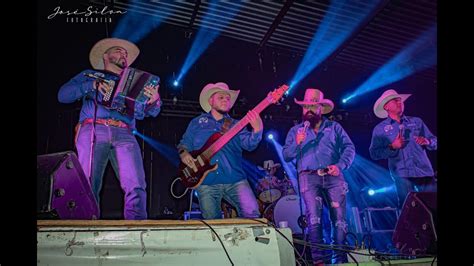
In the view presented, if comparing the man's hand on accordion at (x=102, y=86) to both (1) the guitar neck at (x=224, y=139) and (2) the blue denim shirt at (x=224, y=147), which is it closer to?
(2) the blue denim shirt at (x=224, y=147)

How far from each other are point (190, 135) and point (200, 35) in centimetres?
229

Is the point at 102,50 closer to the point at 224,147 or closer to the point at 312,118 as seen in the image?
the point at 224,147

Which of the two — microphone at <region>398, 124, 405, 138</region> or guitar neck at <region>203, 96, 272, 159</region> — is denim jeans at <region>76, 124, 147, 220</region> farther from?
microphone at <region>398, 124, 405, 138</region>

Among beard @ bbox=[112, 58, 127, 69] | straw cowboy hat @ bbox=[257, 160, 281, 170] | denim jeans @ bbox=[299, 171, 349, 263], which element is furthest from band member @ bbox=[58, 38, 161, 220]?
straw cowboy hat @ bbox=[257, 160, 281, 170]

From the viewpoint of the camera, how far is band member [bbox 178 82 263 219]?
538 centimetres

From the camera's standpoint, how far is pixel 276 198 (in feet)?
23.5

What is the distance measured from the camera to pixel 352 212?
22.0ft

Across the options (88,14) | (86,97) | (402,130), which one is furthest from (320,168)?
(88,14)

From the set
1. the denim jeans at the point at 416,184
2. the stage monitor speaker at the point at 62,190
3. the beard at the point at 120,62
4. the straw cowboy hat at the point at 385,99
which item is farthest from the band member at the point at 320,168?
the stage monitor speaker at the point at 62,190

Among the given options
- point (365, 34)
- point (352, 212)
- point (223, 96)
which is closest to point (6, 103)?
point (223, 96)

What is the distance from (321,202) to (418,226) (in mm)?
1362

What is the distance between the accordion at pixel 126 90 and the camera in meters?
5.22

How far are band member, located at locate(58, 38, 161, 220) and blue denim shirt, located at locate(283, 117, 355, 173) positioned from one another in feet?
7.71

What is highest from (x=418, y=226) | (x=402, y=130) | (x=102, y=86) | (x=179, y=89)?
(x=179, y=89)
